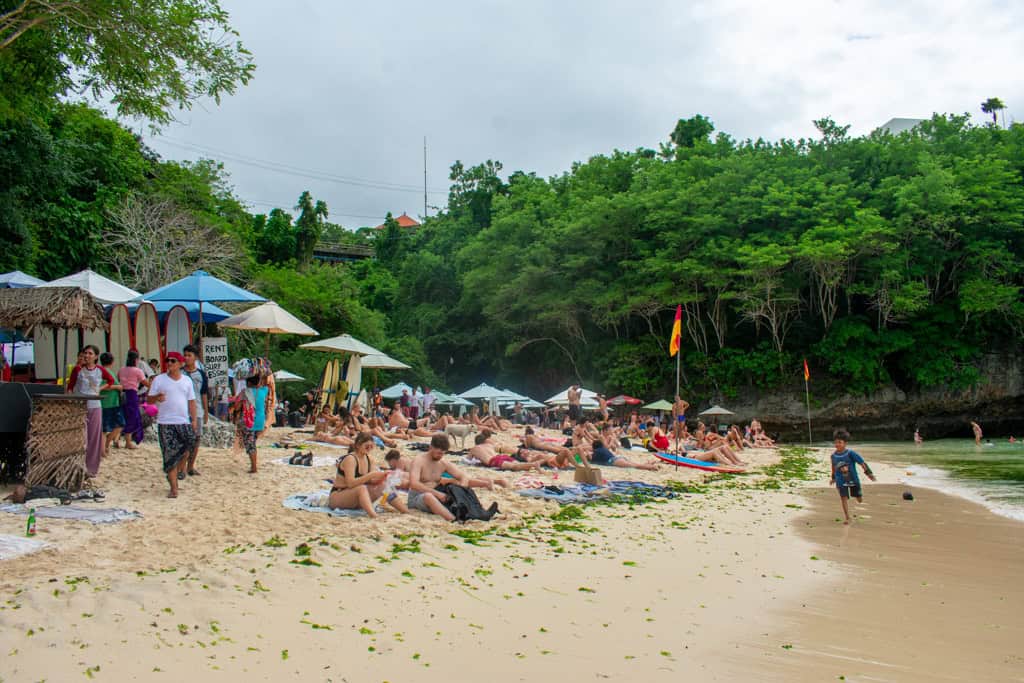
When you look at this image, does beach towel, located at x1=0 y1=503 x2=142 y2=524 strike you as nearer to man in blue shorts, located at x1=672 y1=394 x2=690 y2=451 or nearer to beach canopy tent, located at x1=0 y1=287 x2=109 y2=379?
beach canopy tent, located at x1=0 y1=287 x2=109 y2=379

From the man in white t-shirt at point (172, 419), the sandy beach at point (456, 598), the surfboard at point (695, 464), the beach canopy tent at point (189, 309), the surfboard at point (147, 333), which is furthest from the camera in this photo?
the surfboard at point (695, 464)

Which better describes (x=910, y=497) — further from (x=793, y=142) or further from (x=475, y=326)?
(x=475, y=326)

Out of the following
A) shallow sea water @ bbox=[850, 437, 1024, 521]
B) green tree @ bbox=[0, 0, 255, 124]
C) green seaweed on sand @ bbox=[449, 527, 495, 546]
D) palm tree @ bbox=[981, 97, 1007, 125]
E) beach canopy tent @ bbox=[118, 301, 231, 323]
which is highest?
palm tree @ bbox=[981, 97, 1007, 125]

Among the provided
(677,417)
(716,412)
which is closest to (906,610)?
(677,417)

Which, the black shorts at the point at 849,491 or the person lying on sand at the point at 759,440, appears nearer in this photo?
the black shorts at the point at 849,491

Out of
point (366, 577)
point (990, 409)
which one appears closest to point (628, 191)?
point (990, 409)

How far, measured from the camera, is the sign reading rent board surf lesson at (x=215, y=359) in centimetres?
1362

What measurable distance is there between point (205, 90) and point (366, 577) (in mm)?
8819

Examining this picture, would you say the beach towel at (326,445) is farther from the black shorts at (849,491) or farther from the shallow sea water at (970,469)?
the shallow sea water at (970,469)

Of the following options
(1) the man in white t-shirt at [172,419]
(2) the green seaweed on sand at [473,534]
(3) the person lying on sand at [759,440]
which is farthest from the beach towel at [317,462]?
(3) the person lying on sand at [759,440]

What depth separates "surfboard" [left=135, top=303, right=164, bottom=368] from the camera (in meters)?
13.0

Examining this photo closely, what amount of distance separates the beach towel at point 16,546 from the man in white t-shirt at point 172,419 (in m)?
2.27

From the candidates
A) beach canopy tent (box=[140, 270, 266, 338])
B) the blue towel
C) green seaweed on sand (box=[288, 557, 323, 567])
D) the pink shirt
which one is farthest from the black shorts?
beach canopy tent (box=[140, 270, 266, 338])

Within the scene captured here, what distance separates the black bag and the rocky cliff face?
27.3 meters
